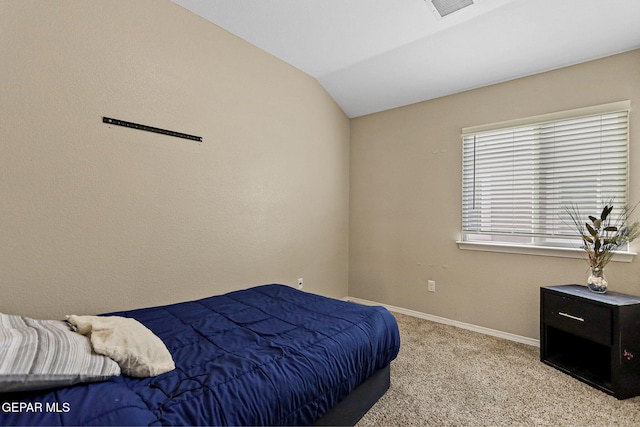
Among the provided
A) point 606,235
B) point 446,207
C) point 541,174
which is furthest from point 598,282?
point 446,207

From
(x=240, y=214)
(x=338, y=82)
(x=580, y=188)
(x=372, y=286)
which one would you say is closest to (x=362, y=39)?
(x=338, y=82)

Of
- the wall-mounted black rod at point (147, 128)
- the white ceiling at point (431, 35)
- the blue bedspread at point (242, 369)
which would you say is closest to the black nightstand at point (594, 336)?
the blue bedspread at point (242, 369)

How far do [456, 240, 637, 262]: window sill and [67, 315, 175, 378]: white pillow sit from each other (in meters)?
2.80

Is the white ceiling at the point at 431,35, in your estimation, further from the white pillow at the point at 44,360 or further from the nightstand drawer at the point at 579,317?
the white pillow at the point at 44,360

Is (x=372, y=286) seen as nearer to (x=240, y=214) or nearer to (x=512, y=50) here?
(x=240, y=214)

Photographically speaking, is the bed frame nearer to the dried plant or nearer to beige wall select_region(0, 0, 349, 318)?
beige wall select_region(0, 0, 349, 318)

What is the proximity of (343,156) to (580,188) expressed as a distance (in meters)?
2.42

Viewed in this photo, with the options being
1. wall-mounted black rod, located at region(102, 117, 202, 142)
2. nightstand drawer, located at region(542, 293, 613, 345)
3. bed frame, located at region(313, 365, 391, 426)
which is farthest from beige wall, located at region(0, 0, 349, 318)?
nightstand drawer, located at region(542, 293, 613, 345)

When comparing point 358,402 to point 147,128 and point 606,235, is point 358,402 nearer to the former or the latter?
point 147,128

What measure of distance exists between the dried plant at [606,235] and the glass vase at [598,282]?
3 centimetres

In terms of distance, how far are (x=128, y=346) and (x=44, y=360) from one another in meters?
0.27

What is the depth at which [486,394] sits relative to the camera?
1895mm

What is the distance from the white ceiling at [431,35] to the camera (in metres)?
2.19

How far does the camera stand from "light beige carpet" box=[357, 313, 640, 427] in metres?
1.67
